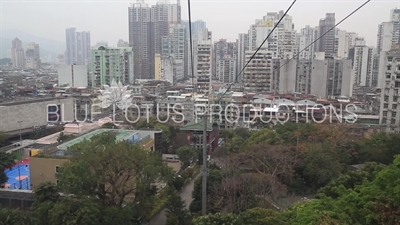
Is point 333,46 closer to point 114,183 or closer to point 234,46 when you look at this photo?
point 234,46

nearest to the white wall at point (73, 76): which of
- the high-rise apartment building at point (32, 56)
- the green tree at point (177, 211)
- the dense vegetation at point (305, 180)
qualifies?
the dense vegetation at point (305, 180)

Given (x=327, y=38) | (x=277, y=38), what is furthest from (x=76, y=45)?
(x=327, y=38)

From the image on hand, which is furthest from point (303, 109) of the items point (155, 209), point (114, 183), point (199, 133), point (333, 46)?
point (333, 46)

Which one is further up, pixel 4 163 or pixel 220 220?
pixel 220 220

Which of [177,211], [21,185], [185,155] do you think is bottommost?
[21,185]

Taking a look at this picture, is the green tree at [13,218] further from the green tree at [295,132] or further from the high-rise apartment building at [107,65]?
the high-rise apartment building at [107,65]

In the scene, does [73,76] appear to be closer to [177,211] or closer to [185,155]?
[185,155]
